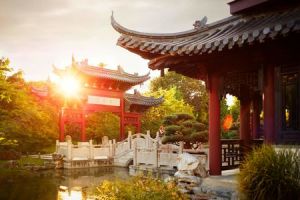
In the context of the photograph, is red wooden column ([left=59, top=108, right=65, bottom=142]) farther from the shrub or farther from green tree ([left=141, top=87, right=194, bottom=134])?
the shrub

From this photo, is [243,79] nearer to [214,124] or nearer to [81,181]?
[214,124]

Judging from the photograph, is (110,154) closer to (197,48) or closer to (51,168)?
(51,168)

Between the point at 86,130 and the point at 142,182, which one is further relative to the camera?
the point at 86,130

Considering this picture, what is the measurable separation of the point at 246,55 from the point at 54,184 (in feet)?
39.1

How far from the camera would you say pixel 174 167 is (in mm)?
17188

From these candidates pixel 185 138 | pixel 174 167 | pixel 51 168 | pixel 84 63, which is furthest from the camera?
pixel 84 63

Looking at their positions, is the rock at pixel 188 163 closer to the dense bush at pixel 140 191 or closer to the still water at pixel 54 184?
the dense bush at pixel 140 191

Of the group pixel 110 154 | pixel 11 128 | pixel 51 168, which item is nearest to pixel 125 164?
pixel 110 154

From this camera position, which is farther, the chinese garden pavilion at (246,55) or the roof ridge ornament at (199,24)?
the roof ridge ornament at (199,24)

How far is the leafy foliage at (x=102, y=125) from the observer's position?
29.2m

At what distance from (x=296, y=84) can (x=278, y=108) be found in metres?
0.53

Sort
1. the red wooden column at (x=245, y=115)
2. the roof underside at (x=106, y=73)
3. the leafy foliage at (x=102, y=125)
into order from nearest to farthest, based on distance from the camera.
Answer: the red wooden column at (x=245, y=115) → the roof underside at (x=106, y=73) → the leafy foliage at (x=102, y=125)

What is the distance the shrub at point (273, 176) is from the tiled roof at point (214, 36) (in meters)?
1.87

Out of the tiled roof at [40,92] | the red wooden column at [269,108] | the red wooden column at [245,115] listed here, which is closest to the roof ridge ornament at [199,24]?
the red wooden column at [269,108]
